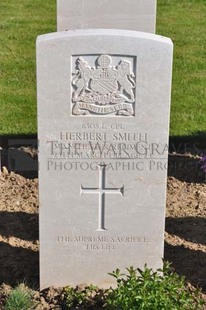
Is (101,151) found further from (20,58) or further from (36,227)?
(20,58)

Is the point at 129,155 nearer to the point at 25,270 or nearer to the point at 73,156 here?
the point at 73,156

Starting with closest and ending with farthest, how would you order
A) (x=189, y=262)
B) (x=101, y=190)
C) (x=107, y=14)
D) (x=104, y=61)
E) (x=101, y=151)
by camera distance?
(x=104, y=61)
(x=101, y=151)
(x=101, y=190)
(x=189, y=262)
(x=107, y=14)

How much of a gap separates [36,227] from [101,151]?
141 centimetres

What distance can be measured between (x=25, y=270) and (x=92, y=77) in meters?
1.63

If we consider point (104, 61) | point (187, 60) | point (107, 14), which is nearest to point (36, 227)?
point (104, 61)

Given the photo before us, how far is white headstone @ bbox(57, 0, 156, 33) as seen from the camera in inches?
286

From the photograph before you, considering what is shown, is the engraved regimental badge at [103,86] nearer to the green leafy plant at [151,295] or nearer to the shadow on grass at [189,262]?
the green leafy plant at [151,295]

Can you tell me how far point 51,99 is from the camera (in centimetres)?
438

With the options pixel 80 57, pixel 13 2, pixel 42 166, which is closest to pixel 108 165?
pixel 42 166

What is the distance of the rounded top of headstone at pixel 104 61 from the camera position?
4.30 metres

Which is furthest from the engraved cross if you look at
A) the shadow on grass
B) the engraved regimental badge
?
the shadow on grass

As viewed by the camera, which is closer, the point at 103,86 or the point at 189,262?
the point at 103,86

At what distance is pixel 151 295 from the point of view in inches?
165

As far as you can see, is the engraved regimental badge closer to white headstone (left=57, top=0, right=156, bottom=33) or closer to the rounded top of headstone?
the rounded top of headstone
